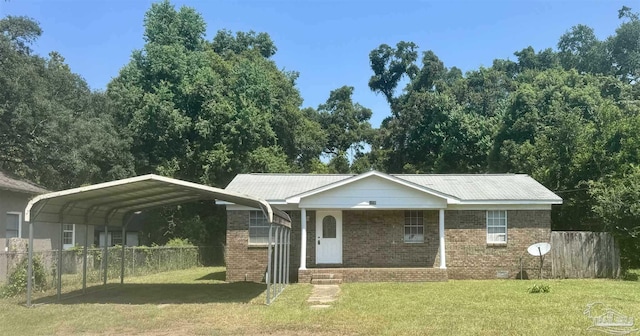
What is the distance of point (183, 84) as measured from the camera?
32.4 m

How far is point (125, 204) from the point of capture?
1783cm

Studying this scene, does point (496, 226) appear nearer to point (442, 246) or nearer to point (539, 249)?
point (539, 249)

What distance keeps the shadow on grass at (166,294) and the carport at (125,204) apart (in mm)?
592

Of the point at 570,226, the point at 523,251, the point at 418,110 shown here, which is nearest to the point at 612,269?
the point at 523,251

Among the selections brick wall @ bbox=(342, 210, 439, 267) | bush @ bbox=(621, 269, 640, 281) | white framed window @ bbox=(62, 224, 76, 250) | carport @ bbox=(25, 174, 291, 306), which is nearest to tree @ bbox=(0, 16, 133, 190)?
white framed window @ bbox=(62, 224, 76, 250)

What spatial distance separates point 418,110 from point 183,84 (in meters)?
17.8

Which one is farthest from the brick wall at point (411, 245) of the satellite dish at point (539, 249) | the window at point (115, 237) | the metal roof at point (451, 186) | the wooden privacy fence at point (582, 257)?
the window at point (115, 237)

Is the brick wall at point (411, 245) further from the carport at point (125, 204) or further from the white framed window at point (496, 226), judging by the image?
the carport at point (125, 204)

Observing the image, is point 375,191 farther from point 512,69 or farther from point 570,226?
point 512,69

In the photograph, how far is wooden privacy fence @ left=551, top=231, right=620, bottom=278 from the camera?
20625 mm

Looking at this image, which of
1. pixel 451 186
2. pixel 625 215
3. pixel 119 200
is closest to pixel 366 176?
pixel 451 186

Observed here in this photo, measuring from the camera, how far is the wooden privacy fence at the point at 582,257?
20625 millimetres

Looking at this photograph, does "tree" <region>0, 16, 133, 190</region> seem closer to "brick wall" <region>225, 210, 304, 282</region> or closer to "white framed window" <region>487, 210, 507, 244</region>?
"brick wall" <region>225, 210, 304, 282</region>

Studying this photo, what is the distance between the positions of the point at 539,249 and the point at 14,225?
61.3ft
